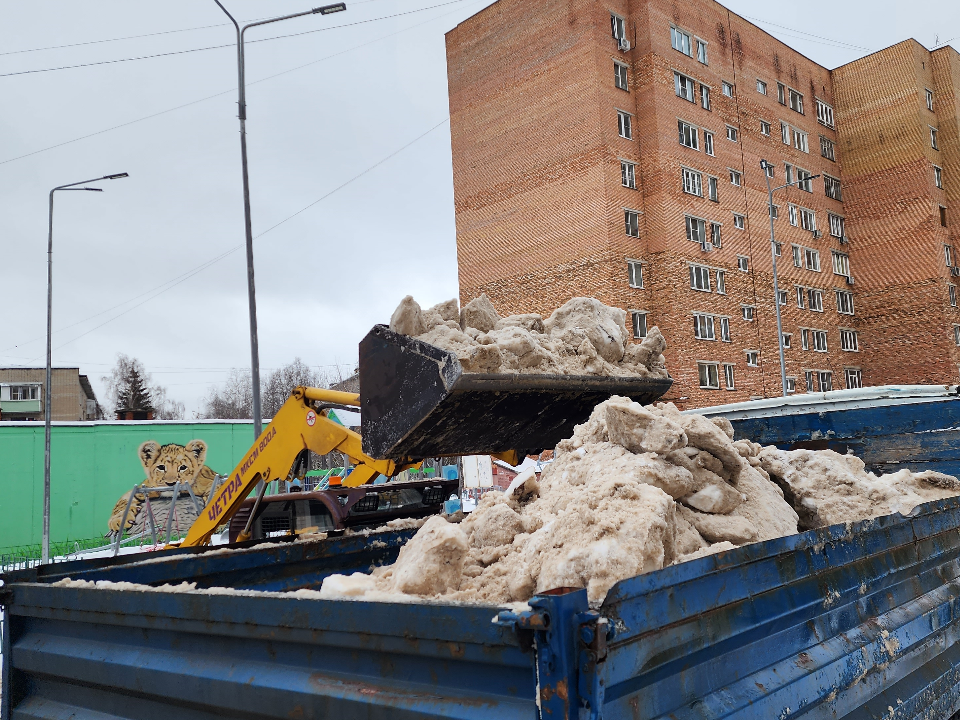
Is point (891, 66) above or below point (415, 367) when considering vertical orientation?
above

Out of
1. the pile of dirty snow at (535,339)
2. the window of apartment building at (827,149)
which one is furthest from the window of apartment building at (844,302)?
the pile of dirty snow at (535,339)

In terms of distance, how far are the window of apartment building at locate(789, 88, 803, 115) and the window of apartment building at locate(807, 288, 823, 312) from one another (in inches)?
373

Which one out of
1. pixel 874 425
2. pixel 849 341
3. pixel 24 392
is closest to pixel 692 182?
pixel 849 341

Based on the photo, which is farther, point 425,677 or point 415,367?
point 415,367

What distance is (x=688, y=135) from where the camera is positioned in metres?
32.8

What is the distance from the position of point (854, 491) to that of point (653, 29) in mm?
31315

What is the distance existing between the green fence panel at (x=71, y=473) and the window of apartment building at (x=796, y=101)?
34.0m

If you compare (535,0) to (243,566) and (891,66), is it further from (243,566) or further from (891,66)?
(243,566)

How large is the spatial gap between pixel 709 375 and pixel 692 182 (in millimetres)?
8266

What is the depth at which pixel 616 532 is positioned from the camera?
8.59 ft

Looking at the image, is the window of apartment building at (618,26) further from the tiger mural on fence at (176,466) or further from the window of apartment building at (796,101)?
the tiger mural on fence at (176,466)

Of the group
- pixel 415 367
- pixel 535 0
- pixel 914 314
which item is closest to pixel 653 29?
pixel 535 0

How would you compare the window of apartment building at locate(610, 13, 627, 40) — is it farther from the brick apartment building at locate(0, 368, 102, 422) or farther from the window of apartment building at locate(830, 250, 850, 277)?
the brick apartment building at locate(0, 368, 102, 422)

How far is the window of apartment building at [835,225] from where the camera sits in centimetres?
4180
